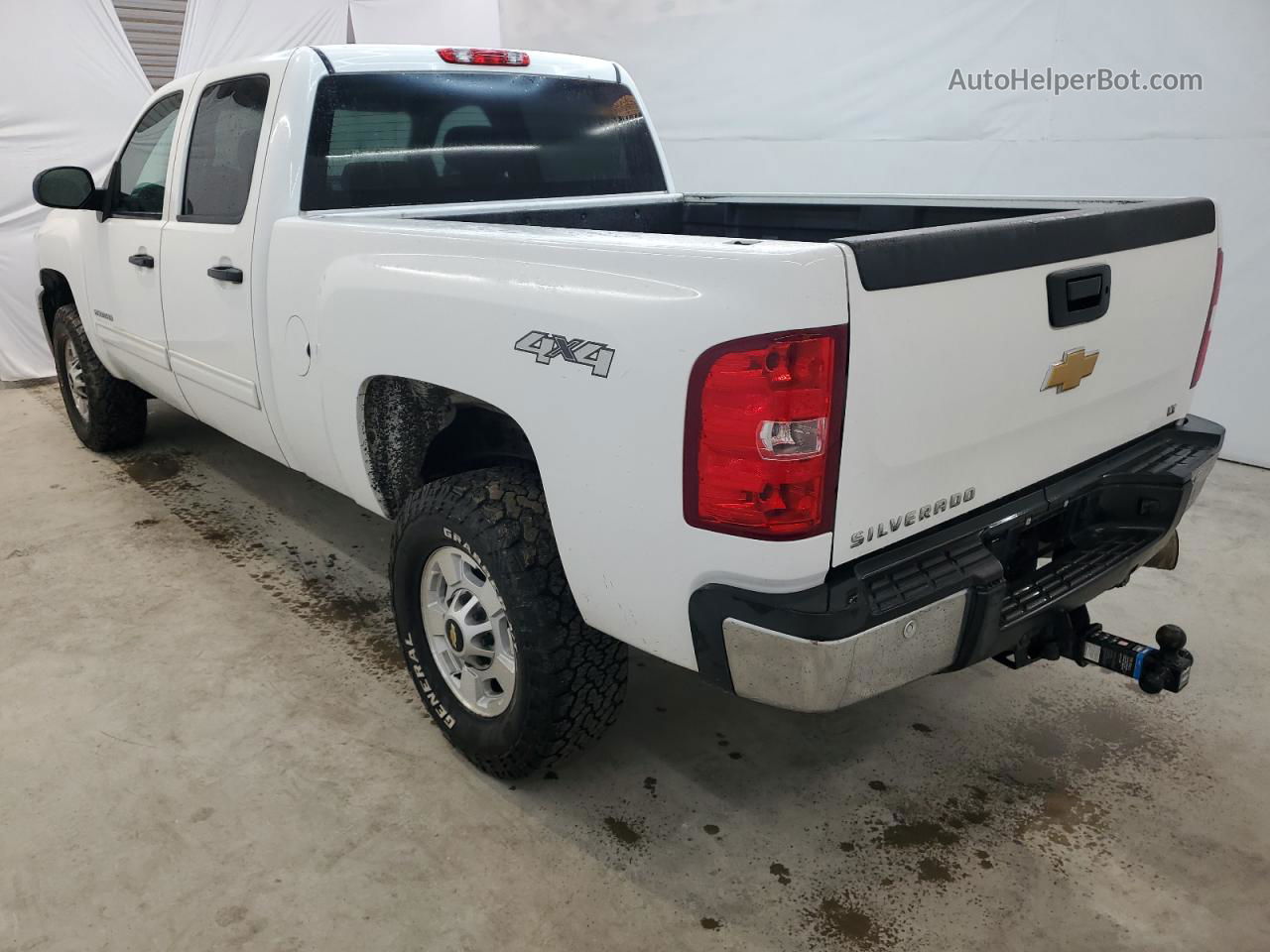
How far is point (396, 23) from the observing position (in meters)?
8.84

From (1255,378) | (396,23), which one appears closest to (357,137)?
(1255,378)

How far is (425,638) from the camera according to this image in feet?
8.07

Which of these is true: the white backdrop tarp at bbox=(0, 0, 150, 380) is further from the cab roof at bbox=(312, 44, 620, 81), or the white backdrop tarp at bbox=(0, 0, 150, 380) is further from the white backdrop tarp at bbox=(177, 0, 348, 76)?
the cab roof at bbox=(312, 44, 620, 81)

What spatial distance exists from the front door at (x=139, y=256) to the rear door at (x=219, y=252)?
0.56ft

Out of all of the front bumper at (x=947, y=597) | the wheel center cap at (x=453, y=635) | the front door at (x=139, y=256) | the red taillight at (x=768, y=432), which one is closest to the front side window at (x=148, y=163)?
the front door at (x=139, y=256)

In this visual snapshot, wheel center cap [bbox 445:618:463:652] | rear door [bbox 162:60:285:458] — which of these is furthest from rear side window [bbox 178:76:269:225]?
wheel center cap [bbox 445:618:463:652]

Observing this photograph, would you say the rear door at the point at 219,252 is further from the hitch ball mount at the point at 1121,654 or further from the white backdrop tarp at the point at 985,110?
the white backdrop tarp at the point at 985,110

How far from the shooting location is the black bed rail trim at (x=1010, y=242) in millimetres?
1557

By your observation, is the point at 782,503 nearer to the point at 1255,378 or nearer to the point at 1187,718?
the point at 1187,718

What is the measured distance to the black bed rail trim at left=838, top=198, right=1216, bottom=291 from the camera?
61.3 inches

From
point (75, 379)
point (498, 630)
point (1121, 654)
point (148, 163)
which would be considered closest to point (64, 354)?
point (75, 379)

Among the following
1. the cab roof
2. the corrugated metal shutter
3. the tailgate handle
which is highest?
the corrugated metal shutter

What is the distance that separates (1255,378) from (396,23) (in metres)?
7.70

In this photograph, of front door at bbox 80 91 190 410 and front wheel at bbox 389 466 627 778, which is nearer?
front wheel at bbox 389 466 627 778
